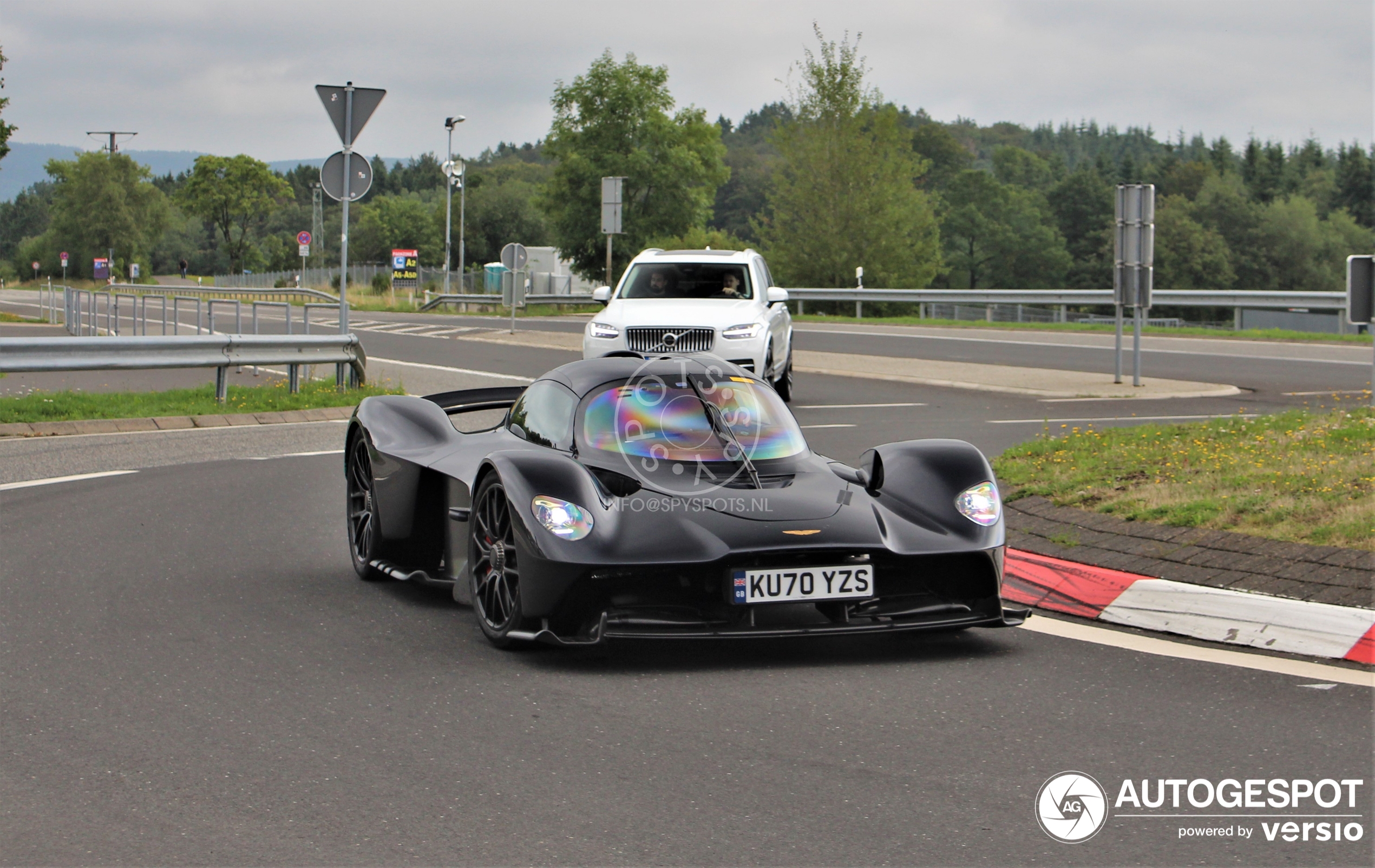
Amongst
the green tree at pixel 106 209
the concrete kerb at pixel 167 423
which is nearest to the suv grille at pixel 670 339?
the concrete kerb at pixel 167 423

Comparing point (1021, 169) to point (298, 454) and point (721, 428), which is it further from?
point (721, 428)

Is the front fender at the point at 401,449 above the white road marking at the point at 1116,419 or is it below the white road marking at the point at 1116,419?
above

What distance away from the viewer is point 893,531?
5.77 metres

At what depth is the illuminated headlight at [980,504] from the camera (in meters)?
5.99

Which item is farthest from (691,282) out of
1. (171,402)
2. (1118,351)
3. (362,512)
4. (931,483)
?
(931,483)

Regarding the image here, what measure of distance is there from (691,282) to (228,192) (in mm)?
127689

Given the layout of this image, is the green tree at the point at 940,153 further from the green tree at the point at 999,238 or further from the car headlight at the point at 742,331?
the car headlight at the point at 742,331

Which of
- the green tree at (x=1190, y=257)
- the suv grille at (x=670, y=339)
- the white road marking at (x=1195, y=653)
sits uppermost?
the green tree at (x=1190, y=257)

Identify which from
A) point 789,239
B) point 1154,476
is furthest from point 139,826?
point 789,239

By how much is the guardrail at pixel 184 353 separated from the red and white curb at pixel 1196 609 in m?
10.8

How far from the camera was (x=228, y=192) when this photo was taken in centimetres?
13612

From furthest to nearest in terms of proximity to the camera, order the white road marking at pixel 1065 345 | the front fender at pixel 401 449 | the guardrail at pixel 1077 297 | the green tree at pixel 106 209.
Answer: the green tree at pixel 106 209 < the guardrail at pixel 1077 297 < the white road marking at pixel 1065 345 < the front fender at pixel 401 449

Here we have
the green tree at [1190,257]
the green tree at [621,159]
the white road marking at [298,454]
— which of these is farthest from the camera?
the green tree at [1190,257]

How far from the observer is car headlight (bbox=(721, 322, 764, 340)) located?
1631 centimetres
